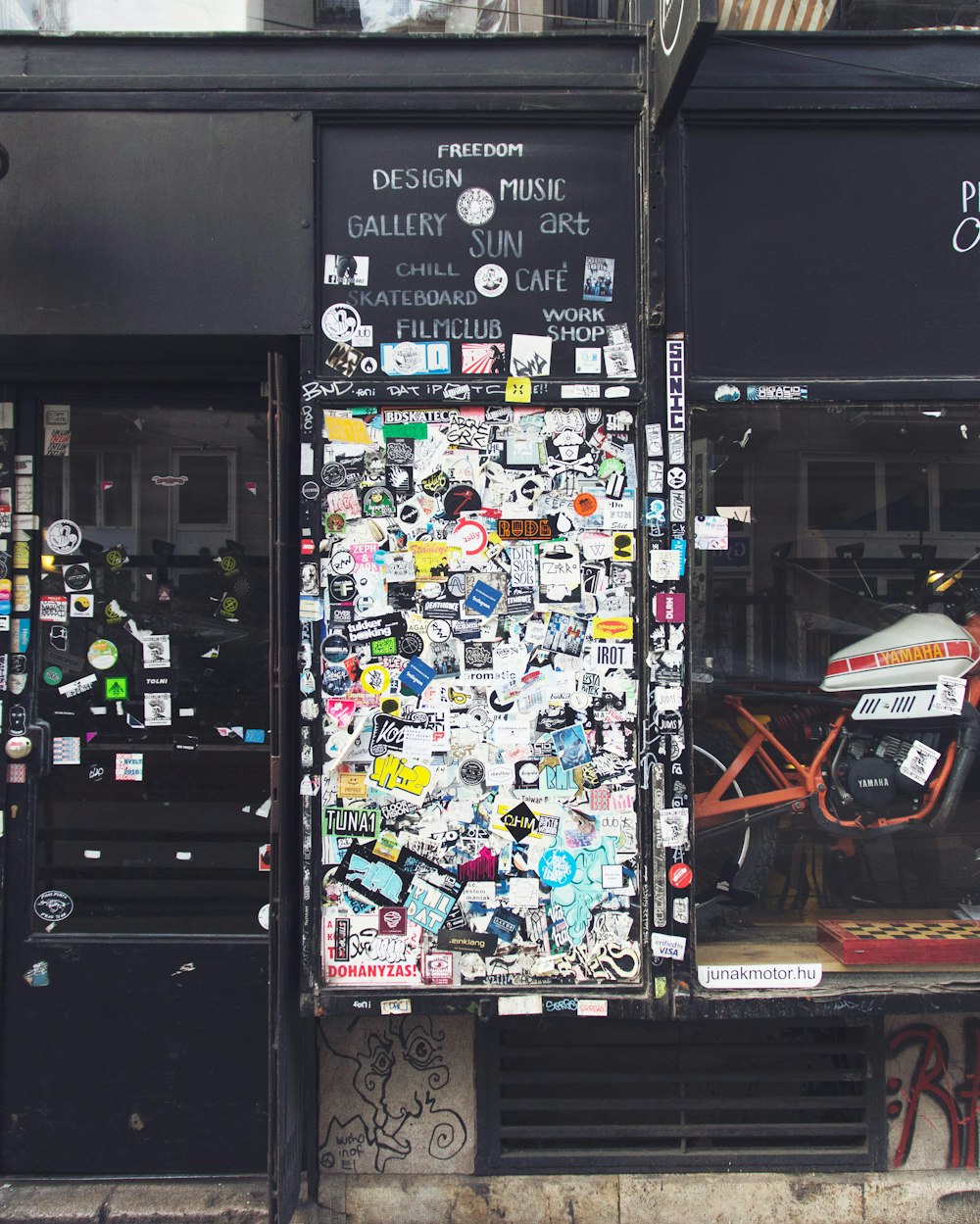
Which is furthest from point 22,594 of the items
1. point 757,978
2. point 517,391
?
point 757,978

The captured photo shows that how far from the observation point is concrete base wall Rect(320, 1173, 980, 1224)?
3.29m

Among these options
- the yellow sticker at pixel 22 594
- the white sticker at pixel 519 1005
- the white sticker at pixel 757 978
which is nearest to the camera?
the white sticker at pixel 519 1005

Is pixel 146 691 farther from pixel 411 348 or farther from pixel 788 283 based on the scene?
pixel 788 283

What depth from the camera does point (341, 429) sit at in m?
3.17

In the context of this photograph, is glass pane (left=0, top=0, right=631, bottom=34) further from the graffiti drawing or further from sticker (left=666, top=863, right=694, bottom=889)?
the graffiti drawing

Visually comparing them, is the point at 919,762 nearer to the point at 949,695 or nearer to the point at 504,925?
the point at 949,695

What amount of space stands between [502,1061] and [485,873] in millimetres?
889

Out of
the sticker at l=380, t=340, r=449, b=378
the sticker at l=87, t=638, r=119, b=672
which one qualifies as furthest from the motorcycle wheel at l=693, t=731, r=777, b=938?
the sticker at l=87, t=638, r=119, b=672

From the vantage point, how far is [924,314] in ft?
10.8

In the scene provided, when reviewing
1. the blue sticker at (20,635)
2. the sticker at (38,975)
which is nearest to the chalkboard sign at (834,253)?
the blue sticker at (20,635)

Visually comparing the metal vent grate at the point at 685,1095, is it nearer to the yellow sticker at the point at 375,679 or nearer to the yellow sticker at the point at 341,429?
the yellow sticker at the point at 375,679

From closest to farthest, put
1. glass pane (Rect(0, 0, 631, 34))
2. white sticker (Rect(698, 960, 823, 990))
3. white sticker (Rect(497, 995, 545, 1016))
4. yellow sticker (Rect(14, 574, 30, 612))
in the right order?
1. white sticker (Rect(497, 995, 545, 1016))
2. white sticker (Rect(698, 960, 823, 990))
3. glass pane (Rect(0, 0, 631, 34))
4. yellow sticker (Rect(14, 574, 30, 612))

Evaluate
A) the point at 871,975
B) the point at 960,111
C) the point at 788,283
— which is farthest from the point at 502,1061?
the point at 960,111

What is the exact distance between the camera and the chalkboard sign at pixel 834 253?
3.25 metres
